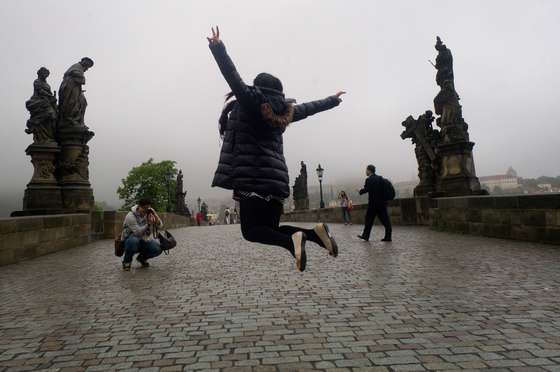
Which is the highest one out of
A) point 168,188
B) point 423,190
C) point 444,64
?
point 168,188

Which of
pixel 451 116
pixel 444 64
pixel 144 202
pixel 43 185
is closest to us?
pixel 144 202

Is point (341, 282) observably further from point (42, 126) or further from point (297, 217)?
point (297, 217)

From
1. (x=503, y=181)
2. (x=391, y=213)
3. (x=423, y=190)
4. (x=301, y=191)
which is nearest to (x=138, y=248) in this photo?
(x=391, y=213)

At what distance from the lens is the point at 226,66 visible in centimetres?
318

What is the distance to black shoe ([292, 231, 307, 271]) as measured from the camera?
309cm

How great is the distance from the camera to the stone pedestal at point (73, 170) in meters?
11.9

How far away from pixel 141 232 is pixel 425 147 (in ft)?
43.5

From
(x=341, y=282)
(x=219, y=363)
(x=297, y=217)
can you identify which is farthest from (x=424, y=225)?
(x=297, y=217)

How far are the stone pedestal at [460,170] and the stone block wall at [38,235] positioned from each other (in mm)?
11768

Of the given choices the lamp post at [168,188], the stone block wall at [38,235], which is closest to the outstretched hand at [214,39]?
the stone block wall at [38,235]

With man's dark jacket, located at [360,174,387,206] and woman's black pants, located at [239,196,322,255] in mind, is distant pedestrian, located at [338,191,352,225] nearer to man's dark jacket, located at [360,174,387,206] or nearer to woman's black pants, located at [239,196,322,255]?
man's dark jacket, located at [360,174,387,206]

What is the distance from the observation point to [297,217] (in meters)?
34.1

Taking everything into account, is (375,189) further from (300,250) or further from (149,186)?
(149,186)

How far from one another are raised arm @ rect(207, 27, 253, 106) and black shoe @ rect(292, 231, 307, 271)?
1197 mm
